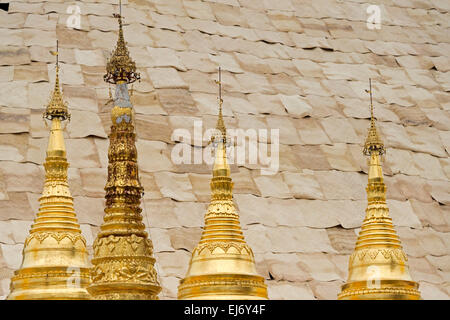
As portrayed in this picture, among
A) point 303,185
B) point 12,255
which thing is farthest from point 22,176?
point 303,185

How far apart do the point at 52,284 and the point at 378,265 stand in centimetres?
683

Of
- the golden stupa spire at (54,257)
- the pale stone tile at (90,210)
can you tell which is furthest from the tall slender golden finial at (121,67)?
the pale stone tile at (90,210)

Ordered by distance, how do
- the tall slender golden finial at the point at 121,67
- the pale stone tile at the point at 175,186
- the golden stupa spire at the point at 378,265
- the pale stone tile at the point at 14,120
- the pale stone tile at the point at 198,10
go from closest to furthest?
the golden stupa spire at the point at 378,265
the tall slender golden finial at the point at 121,67
the pale stone tile at the point at 175,186
the pale stone tile at the point at 14,120
the pale stone tile at the point at 198,10

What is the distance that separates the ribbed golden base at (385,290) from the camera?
28734 millimetres

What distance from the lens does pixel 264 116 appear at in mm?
43188

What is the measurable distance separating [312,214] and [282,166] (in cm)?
218

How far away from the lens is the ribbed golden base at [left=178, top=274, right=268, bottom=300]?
26.4 meters

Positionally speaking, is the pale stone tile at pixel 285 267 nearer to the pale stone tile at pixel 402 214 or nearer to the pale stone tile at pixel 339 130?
the pale stone tile at pixel 402 214

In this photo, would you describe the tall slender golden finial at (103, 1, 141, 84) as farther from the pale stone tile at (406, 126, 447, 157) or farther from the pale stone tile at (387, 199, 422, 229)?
the pale stone tile at (406, 126, 447, 157)

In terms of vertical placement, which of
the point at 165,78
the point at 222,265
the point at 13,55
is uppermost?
the point at 13,55

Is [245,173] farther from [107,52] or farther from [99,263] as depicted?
[99,263]

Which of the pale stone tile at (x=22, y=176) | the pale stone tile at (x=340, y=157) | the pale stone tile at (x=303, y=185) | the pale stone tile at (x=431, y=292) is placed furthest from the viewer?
the pale stone tile at (x=340, y=157)

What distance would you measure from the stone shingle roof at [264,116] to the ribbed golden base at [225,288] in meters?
7.55

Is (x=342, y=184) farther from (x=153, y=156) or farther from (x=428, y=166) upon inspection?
(x=153, y=156)
